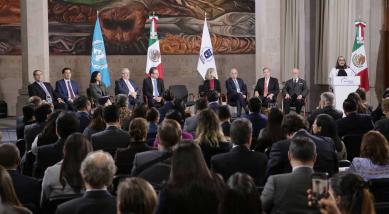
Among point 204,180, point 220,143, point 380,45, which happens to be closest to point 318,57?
point 380,45

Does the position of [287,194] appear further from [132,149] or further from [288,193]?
[132,149]

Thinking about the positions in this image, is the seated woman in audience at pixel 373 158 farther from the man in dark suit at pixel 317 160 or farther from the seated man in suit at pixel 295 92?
the seated man in suit at pixel 295 92

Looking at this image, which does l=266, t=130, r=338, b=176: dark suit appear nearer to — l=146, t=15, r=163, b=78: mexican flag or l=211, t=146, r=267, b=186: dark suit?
l=211, t=146, r=267, b=186: dark suit

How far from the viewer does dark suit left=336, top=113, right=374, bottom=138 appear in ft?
27.9

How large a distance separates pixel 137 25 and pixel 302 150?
47.3ft

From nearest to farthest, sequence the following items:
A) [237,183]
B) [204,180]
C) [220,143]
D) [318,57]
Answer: [237,183] < [204,180] < [220,143] < [318,57]

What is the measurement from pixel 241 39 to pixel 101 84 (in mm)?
5795

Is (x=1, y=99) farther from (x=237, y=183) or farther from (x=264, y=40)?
(x=237, y=183)

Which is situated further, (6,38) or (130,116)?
(6,38)

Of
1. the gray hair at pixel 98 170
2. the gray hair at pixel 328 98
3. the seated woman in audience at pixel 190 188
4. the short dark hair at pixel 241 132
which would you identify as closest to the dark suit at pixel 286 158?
the short dark hair at pixel 241 132

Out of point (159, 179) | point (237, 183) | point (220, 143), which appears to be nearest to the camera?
point (237, 183)

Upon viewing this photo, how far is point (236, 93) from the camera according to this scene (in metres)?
15.7

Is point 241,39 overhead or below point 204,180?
overhead

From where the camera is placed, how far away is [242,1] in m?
19.4
